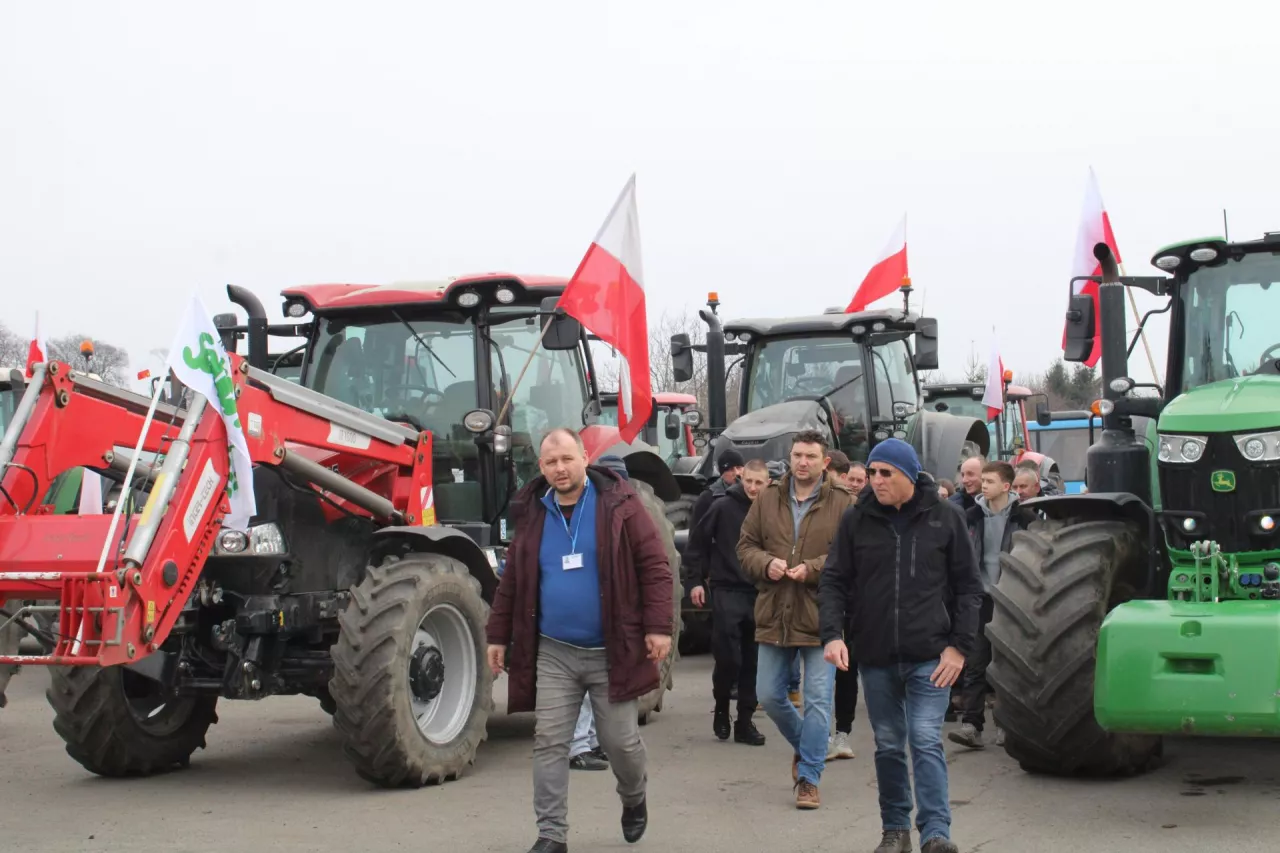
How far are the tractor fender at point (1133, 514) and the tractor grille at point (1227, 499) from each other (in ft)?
0.90

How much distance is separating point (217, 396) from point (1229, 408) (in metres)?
4.96

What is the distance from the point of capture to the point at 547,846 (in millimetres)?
6297

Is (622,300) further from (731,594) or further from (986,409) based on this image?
(986,409)

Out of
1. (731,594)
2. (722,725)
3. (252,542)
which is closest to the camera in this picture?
(252,542)

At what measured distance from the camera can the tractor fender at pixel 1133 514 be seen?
7898 millimetres

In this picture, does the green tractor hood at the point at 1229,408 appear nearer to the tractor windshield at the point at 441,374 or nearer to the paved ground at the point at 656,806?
the paved ground at the point at 656,806

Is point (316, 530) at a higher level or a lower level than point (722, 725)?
higher

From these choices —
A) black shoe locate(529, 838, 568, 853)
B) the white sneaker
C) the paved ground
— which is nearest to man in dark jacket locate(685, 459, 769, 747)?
the paved ground

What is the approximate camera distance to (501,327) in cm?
983

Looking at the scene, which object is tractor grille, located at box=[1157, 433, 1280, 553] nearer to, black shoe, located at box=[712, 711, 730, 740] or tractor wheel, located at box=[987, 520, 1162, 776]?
tractor wheel, located at box=[987, 520, 1162, 776]

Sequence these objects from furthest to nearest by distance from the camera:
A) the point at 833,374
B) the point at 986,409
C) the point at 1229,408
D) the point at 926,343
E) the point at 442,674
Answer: the point at 986,409 < the point at 833,374 < the point at 926,343 < the point at 442,674 < the point at 1229,408

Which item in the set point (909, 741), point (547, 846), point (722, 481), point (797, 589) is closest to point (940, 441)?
point (722, 481)

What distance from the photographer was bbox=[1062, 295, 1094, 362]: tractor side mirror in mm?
8234

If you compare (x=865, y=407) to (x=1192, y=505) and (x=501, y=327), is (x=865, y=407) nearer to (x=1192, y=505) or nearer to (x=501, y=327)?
(x=501, y=327)
